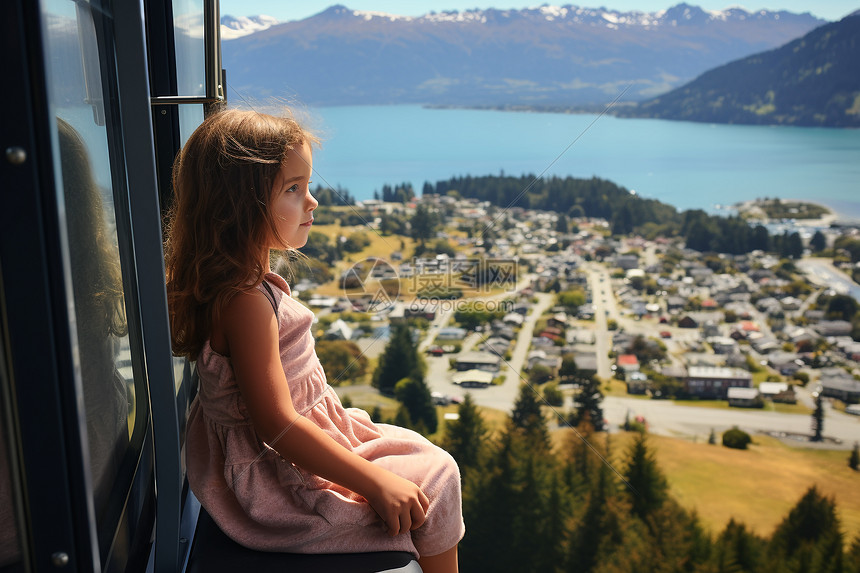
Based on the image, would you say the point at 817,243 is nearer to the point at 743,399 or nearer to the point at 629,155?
the point at 743,399

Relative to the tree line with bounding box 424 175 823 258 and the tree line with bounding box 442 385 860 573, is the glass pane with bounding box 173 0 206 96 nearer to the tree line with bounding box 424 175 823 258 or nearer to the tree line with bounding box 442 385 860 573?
the tree line with bounding box 442 385 860 573

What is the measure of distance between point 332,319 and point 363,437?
14.7m

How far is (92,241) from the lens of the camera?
0.61m

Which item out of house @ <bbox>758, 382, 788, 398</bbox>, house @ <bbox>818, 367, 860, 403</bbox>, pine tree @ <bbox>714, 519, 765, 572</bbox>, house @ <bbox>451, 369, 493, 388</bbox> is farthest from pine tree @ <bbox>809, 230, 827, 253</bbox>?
house @ <bbox>451, 369, 493, 388</bbox>

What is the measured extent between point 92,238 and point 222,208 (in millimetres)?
212

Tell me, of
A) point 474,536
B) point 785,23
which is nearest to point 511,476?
point 474,536

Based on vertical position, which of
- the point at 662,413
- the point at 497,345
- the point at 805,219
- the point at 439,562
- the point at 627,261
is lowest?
the point at 662,413

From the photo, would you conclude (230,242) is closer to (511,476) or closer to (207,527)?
(207,527)

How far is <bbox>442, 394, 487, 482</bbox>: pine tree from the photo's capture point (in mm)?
14211

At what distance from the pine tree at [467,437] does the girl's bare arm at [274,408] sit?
43.3ft

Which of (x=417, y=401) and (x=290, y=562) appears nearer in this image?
(x=290, y=562)

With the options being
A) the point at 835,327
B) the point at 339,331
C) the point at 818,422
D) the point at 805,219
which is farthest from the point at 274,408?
the point at 805,219

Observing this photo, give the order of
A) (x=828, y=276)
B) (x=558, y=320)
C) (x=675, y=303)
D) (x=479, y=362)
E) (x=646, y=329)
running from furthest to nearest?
(x=675, y=303) → (x=828, y=276) → (x=646, y=329) → (x=558, y=320) → (x=479, y=362)

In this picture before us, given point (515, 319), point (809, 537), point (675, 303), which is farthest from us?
point (675, 303)
